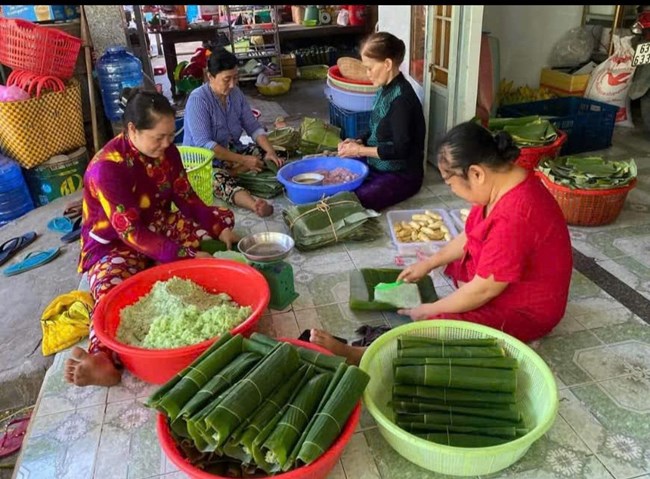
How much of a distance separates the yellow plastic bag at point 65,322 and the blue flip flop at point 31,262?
1236 mm

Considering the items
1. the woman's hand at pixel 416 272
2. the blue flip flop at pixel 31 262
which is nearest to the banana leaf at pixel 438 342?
the woman's hand at pixel 416 272

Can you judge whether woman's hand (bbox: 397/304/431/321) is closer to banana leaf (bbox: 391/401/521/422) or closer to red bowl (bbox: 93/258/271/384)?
banana leaf (bbox: 391/401/521/422)

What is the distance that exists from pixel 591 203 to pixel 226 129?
2.47m

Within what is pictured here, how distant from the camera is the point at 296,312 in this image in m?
2.49

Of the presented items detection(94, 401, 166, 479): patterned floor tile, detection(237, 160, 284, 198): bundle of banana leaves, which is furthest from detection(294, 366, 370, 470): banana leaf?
detection(237, 160, 284, 198): bundle of banana leaves

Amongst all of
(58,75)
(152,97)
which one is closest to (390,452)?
(152,97)

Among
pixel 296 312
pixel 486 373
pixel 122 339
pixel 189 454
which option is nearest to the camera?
pixel 189 454

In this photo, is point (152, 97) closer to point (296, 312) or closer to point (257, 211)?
point (296, 312)

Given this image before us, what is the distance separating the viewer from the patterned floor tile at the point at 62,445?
5.71 ft

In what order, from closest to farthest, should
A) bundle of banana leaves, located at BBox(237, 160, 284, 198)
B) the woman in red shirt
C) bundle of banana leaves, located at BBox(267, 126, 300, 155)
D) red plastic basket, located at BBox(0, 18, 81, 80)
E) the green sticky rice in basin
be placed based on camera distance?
the woman in red shirt < the green sticky rice in basin < bundle of banana leaves, located at BBox(237, 160, 284, 198) < red plastic basket, located at BBox(0, 18, 81, 80) < bundle of banana leaves, located at BBox(267, 126, 300, 155)

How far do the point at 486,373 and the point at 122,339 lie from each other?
1.35m

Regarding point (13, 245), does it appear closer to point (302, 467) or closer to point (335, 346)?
point (335, 346)

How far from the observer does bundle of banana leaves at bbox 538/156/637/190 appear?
3.03 meters

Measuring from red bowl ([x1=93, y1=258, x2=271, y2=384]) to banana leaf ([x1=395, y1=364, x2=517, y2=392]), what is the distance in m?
0.65
